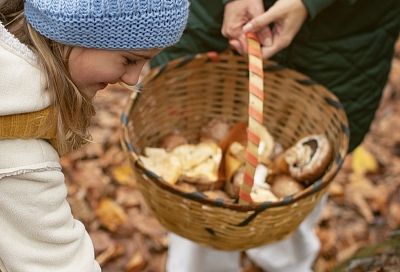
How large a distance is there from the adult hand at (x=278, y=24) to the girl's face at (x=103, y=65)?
520 millimetres

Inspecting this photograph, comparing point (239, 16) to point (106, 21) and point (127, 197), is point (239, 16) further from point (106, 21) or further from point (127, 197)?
point (127, 197)

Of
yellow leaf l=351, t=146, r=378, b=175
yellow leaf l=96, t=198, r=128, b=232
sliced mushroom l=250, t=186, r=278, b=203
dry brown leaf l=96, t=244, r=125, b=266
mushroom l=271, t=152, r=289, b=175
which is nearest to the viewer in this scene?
sliced mushroom l=250, t=186, r=278, b=203

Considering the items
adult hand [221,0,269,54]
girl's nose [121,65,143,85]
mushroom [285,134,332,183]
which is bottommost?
mushroom [285,134,332,183]

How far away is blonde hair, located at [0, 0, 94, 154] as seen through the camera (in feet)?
4.48

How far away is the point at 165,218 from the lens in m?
1.91

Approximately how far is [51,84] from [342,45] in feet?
3.41

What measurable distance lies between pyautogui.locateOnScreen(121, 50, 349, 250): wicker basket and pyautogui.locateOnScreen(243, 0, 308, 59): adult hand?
18 cm

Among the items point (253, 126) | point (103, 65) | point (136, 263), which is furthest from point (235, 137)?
point (103, 65)

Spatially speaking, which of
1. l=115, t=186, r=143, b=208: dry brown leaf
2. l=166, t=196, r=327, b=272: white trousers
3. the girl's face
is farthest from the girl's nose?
l=115, t=186, r=143, b=208: dry brown leaf

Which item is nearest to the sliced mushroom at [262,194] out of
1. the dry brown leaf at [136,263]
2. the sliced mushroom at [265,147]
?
the sliced mushroom at [265,147]

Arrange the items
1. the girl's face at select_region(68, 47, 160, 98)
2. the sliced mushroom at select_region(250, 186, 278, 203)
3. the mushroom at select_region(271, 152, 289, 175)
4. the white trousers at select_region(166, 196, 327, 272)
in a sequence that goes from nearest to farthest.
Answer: the girl's face at select_region(68, 47, 160, 98) → the sliced mushroom at select_region(250, 186, 278, 203) → the mushroom at select_region(271, 152, 289, 175) → the white trousers at select_region(166, 196, 327, 272)

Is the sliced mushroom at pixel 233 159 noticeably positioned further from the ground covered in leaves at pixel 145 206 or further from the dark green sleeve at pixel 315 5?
the ground covered in leaves at pixel 145 206

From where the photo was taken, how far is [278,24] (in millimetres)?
1932

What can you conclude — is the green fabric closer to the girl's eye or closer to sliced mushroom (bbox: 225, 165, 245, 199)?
sliced mushroom (bbox: 225, 165, 245, 199)
